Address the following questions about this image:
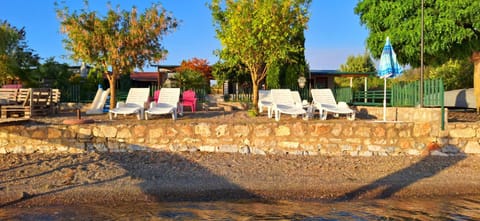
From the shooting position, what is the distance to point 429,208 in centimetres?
653

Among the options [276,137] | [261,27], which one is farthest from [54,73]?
[276,137]

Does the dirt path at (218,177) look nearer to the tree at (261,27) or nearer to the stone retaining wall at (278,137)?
the stone retaining wall at (278,137)

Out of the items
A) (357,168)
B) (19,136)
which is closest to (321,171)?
(357,168)

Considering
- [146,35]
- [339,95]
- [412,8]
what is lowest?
[339,95]

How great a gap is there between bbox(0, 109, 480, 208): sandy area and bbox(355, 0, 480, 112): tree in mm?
6335

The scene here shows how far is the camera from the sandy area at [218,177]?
22.7 ft

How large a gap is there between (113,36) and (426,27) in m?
9.87

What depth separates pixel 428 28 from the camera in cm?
1452

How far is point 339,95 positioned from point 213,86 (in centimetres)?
998

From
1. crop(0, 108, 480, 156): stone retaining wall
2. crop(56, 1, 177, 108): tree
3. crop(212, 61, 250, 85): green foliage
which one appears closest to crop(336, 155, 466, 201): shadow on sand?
crop(0, 108, 480, 156): stone retaining wall

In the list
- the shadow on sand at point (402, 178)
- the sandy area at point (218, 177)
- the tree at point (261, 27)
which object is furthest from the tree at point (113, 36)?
the shadow on sand at point (402, 178)

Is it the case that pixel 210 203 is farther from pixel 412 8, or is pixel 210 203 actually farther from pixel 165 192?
pixel 412 8

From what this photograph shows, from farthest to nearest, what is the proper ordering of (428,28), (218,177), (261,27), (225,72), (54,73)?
(225,72), (54,73), (428,28), (261,27), (218,177)

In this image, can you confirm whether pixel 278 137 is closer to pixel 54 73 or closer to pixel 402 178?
pixel 402 178
